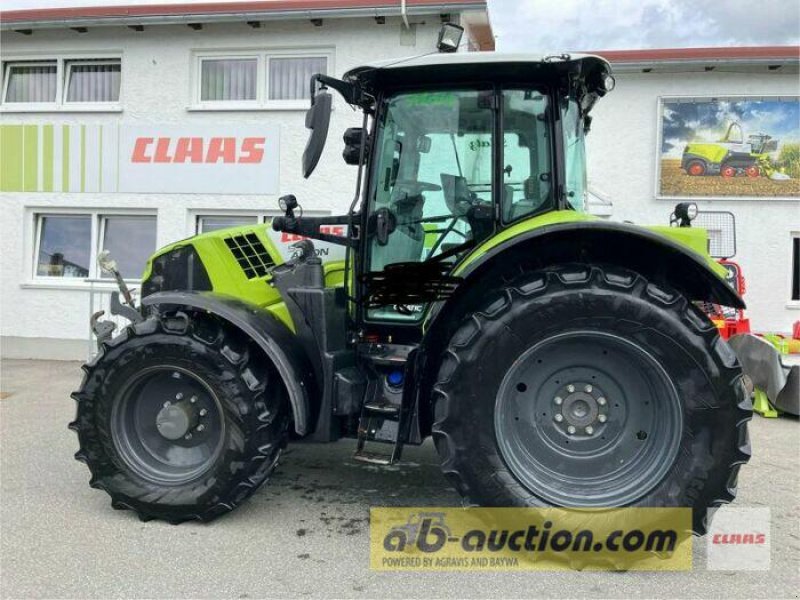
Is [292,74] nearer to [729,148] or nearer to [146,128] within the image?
[146,128]

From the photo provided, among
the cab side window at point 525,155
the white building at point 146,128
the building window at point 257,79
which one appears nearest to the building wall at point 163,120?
the white building at point 146,128

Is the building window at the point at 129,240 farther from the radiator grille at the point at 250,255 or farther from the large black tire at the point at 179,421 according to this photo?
the large black tire at the point at 179,421

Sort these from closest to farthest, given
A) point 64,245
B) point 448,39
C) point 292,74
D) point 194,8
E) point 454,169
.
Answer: point 454,169 → point 448,39 → point 194,8 → point 292,74 → point 64,245

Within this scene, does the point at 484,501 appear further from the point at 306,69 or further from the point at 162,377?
the point at 306,69

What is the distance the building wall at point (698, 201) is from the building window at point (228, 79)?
4.74 metres

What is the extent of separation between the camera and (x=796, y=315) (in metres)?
8.52

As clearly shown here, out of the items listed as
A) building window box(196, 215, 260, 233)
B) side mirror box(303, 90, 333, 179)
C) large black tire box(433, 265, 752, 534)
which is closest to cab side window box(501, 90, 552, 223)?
large black tire box(433, 265, 752, 534)

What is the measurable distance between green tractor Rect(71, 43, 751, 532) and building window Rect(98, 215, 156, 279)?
228 inches

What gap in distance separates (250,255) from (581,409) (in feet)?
7.00

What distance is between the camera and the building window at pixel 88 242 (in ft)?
30.0

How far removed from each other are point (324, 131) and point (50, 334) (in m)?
7.72

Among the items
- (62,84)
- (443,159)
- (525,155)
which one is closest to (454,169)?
(443,159)

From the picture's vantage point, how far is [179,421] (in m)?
3.45

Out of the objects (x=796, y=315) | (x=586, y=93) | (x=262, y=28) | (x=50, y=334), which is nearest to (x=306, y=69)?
(x=262, y=28)
